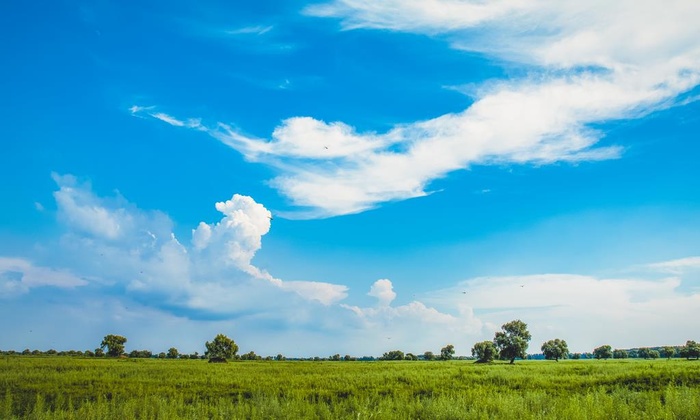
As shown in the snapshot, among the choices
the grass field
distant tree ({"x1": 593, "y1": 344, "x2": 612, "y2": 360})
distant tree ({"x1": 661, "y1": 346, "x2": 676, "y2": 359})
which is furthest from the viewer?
distant tree ({"x1": 593, "y1": 344, "x2": 612, "y2": 360})

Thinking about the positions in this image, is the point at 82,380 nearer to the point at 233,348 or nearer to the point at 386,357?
the point at 233,348

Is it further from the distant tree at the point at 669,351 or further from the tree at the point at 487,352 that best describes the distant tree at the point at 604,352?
the tree at the point at 487,352

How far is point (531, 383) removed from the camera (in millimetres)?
29125

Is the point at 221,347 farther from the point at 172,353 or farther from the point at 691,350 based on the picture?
the point at 691,350

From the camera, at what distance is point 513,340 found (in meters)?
88.6

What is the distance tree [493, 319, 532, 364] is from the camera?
87.3 meters

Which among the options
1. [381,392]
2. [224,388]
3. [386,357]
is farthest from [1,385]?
[386,357]

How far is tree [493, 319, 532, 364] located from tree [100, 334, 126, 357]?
4183 inches

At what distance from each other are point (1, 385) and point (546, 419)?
35950mm

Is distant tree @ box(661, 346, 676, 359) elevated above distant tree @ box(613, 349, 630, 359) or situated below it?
above

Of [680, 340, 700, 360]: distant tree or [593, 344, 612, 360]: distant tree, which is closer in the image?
[680, 340, 700, 360]: distant tree

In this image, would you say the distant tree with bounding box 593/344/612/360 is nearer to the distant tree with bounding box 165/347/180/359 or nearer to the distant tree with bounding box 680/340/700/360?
the distant tree with bounding box 680/340/700/360

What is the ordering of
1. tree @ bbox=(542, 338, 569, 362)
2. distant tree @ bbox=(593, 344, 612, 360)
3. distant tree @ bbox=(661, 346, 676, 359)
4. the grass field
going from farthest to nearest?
distant tree @ bbox=(593, 344, 612, 360) < distant tree @ bbox=(661, 346, 676, 359) < tree @ bbox=(542, 338, 569, 362) < the grass field

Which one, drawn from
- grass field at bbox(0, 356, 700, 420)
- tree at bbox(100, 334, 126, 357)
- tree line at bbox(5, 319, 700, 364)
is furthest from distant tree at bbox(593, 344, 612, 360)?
tree at bbox(100, 334, 126, 357)
